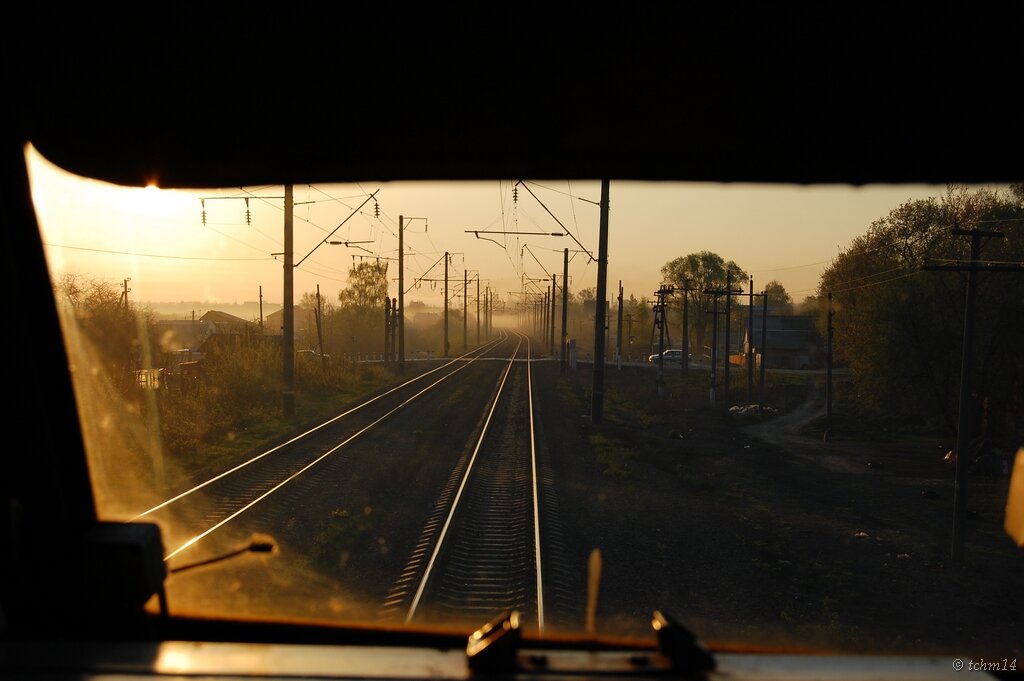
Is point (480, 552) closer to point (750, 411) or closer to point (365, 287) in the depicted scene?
point (750, 411)

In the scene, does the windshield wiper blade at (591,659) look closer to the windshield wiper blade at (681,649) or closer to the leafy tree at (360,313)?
the windshield wiper blade at (681,649)

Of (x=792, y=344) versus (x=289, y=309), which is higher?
(x=289, y=309)

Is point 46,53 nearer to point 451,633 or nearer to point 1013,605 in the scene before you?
point 451,633

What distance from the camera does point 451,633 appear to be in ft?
8.42

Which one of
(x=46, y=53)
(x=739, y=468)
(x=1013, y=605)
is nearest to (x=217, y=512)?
(x=46, y=53)

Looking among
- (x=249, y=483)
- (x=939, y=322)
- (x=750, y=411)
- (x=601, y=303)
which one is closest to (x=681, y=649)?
(x=249, y=483)

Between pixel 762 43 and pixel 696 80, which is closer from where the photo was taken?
pixel 762 43

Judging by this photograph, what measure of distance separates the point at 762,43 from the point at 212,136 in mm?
2256

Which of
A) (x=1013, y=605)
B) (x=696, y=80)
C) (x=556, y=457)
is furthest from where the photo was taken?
(x=556, y=457)

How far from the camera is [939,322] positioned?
25.9 m

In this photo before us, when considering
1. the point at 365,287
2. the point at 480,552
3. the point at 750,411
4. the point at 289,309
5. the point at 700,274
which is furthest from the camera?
the point at 700,274

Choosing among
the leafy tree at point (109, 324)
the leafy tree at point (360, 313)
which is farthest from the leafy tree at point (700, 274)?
the leafy tree at point (109, 324)

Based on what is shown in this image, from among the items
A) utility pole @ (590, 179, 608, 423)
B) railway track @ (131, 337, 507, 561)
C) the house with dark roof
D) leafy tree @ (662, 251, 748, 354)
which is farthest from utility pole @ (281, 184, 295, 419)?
leafy tree @ (662, 251, 748, 354)

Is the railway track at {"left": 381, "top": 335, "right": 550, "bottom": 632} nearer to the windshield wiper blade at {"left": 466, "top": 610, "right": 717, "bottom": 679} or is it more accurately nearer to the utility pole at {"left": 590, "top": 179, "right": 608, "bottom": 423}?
the windshield wiper blade at {"left": 466, "top": 610, "right": 717, "bottom": 679}
